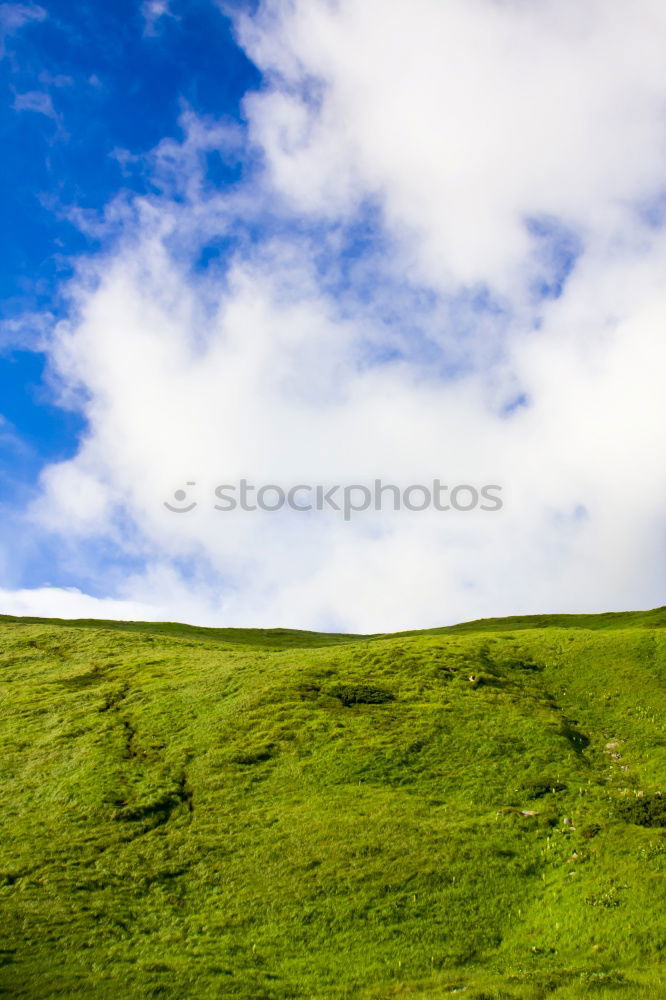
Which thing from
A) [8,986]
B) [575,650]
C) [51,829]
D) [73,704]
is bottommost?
[8,986]

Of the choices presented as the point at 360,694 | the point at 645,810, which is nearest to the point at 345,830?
the point at 645,810

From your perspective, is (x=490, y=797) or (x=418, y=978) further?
(x=490, y=797)

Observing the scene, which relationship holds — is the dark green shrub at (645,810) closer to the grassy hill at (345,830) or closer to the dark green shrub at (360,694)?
the grassy hill at (345,830)

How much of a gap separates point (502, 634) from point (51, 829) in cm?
5097

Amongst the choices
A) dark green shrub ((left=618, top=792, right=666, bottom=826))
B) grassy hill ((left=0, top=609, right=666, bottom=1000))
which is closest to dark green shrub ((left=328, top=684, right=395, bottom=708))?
grassy hill ((left=0, top=609, right=666, bottom=1000))

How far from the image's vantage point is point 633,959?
75.1 feet

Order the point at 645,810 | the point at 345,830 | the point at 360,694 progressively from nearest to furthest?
the point at 345,830 → the point at 645,810 → the point at 360,694

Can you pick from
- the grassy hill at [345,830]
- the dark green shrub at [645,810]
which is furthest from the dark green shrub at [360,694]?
the dark green shrub at [645,810]

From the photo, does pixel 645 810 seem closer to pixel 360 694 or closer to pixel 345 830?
pixel 345 830

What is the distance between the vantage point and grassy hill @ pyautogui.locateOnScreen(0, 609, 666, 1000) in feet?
80.3

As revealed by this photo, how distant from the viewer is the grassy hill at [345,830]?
24.5 meters

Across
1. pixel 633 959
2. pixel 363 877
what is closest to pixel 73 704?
pixel 363 877

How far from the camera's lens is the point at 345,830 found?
34406 millimetres

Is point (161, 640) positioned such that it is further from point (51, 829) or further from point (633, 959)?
point (633, 959)
